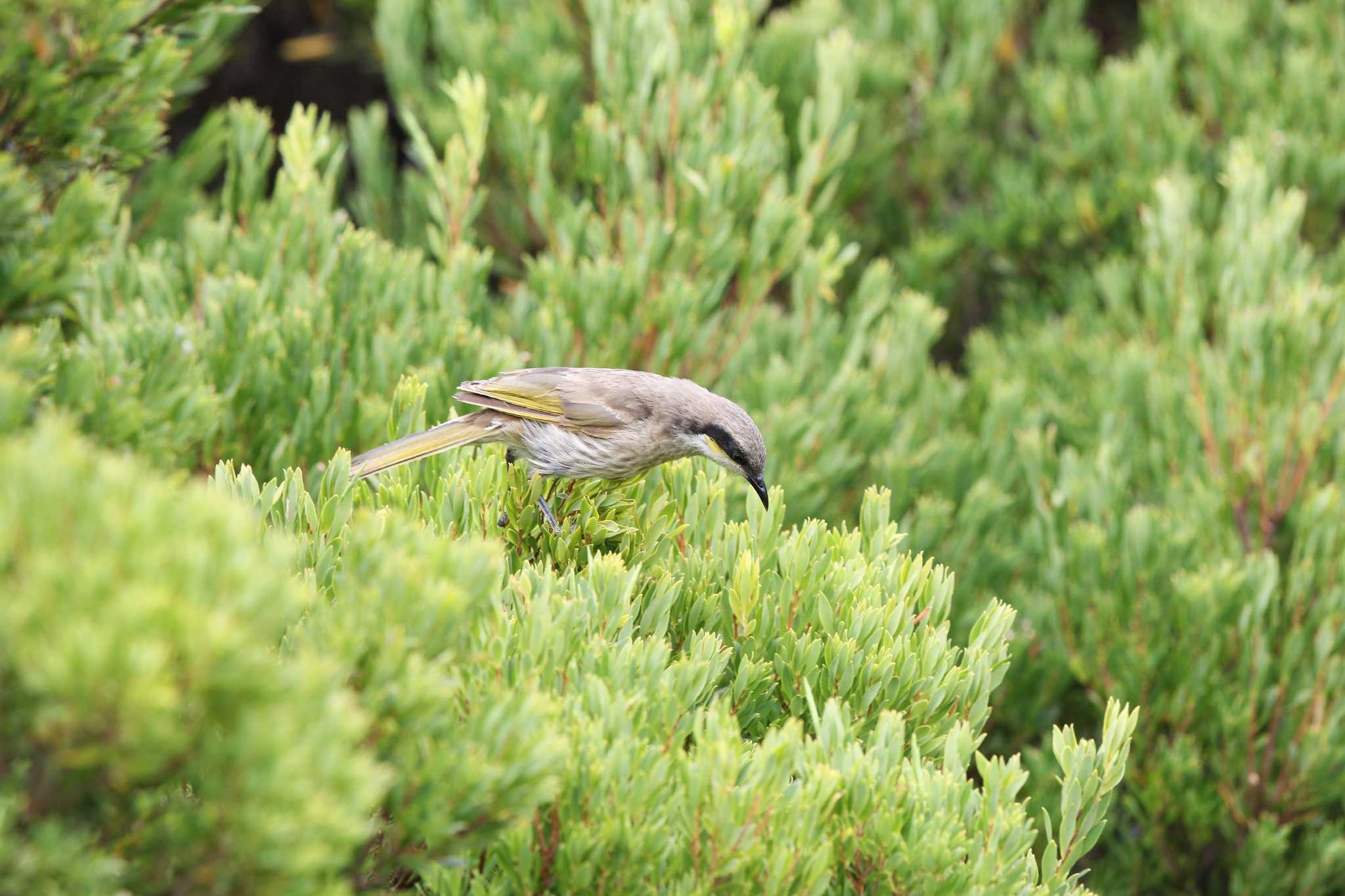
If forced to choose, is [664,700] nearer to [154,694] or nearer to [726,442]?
[154,694]

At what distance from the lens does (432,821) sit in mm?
2018

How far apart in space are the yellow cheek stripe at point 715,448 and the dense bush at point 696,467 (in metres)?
0.28

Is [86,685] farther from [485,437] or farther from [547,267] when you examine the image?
[547,267]

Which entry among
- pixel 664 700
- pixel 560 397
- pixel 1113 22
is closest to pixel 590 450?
pixel 560 397

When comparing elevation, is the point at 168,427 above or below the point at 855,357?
above

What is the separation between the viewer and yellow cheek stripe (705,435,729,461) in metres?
4.22

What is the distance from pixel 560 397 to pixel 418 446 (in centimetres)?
68

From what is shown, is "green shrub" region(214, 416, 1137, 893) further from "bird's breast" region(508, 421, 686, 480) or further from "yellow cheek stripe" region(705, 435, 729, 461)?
"yellow cheek stripe" region(705, 435, 729, 461)

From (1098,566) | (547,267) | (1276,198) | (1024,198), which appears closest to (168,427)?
(547,267)

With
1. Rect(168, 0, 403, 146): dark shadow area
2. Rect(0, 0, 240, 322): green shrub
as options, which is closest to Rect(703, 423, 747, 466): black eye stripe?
Rect(0, 0, 240, 322): green shrub

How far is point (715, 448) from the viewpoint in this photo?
425cm

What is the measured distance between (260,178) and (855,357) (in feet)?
8.12

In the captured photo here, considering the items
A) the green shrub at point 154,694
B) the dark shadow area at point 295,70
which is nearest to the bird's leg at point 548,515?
the green shrub at point 154,694

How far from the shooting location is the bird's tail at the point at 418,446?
11.6 ft
